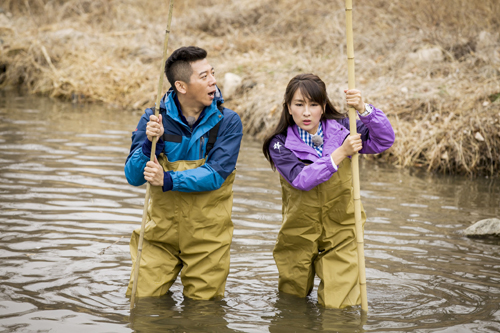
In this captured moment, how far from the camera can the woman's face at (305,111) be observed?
4219 mm

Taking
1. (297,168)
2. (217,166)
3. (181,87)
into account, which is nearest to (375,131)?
(297,168)

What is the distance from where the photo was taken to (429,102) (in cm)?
1030

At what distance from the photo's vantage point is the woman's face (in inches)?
166

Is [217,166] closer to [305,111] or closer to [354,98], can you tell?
[305,111]

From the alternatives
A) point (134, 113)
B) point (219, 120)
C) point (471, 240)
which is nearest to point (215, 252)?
point (219, 120)

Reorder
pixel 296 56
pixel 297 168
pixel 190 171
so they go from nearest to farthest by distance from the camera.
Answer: pixel 190 171 → pixel 297 168 → pixel 296 56

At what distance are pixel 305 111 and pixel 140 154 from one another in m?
1.16

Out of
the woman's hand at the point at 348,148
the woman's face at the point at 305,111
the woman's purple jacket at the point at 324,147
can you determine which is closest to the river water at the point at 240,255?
the woman's purple jacket at the point at 324,147

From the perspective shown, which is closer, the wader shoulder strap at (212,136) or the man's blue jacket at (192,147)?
the man's blue jacket at (192,147)

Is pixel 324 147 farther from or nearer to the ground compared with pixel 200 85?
nearer to the ground

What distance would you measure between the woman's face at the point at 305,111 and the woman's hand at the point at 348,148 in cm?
37

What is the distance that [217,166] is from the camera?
4.09 meters

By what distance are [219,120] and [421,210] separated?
Answer: 3782mm

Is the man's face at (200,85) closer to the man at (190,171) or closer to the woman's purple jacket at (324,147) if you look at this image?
the man at (190,171)
